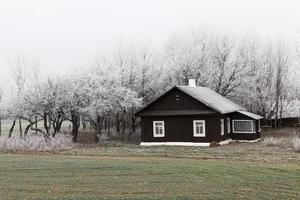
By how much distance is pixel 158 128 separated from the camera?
3591 centimetres

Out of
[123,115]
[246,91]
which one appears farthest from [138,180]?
[246,91]

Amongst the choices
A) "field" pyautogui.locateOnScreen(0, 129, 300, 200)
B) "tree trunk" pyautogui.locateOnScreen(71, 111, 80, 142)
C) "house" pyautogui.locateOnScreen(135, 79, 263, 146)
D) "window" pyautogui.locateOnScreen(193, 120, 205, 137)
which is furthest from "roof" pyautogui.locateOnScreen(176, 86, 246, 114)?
"field" pyautogui.locateOnScreen(0, 129, 300, 200)

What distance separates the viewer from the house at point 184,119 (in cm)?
3459

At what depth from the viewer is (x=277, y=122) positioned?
188 feet

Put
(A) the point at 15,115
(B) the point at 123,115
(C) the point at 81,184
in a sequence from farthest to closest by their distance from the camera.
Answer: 1. (B) the point at 123,115
2. (A) the point at 15,115
3. (C) the point at 81,184

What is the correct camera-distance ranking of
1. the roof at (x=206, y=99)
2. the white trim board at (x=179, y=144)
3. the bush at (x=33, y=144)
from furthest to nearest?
the roof at (x=206, y=99) < the white trim board at (x=179, y=144) < the bush at (x=33, y=144)

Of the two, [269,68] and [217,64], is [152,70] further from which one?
[269,68]

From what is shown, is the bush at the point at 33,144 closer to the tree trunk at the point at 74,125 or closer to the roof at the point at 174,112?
the tree trunk at the point at 74,125

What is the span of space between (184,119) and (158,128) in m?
2.19

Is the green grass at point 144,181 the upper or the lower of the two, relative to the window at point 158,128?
lower

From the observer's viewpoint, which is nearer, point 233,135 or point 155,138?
point 155,138

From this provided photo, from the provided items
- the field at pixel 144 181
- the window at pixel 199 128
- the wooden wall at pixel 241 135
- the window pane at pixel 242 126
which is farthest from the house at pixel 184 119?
the field at pixel 144 181

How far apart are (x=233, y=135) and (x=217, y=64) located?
14.0 m

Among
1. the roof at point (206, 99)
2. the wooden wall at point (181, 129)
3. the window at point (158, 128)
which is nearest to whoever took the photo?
the wooden wall at point (181, 129)
